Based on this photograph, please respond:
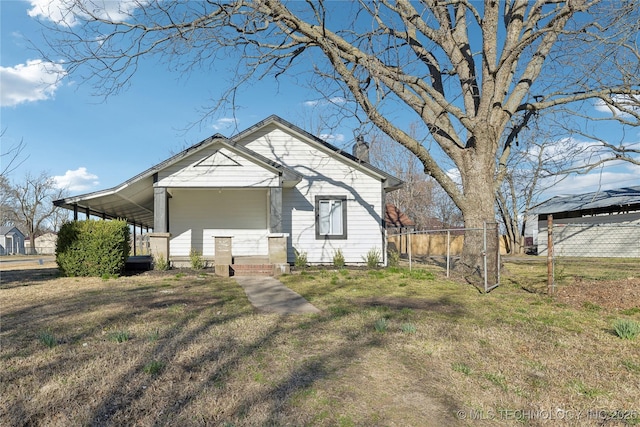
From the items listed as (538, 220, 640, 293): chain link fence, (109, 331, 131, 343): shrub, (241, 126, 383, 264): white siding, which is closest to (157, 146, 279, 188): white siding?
(241, 126, 383, 264): white siding

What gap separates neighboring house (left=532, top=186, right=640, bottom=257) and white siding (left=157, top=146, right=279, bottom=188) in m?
15.9

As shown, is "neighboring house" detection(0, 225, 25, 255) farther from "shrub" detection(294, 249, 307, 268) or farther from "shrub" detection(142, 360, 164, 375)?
"shrub" detection(142, 360, 164, 375)

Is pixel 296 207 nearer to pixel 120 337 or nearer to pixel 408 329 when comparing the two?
pixel 408 329

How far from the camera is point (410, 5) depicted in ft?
35.7

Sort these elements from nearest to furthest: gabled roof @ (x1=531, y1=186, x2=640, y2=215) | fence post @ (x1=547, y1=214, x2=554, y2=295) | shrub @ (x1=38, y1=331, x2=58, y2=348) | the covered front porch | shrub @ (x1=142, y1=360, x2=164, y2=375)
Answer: shrub @ (x1=142, y1=360, x2=164, y2=375) < shrub @ (x1=38, y1=331, x2=58, y2=348) < fence post @ (x1=547, y1=214, x2=554, y2=295) < the covered front porch < gabled roof @ (x1=531, y1=186, x2=640, y2=215)

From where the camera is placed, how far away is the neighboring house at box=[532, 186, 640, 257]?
22062 mm

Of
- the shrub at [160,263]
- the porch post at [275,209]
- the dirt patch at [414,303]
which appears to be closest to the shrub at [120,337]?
the dirt patch at [414,303]

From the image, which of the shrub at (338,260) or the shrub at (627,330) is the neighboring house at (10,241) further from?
the shrub at (627,330)

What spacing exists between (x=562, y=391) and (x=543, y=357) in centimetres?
92

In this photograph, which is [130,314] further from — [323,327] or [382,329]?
[382,329]

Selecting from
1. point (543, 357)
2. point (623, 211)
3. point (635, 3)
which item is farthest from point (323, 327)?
point (623, 211)

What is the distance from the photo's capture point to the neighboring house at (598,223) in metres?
22.1

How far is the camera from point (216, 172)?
1275 centimetres

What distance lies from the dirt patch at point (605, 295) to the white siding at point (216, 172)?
8.25 metres
